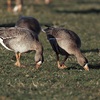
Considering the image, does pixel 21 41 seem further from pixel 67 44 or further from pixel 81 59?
pixel 81 59

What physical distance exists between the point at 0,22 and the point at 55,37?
481 inches

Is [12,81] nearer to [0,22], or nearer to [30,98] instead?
[30,98]

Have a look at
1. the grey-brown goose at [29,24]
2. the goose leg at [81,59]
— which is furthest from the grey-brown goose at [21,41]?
the grey-brown goose at [29,24]

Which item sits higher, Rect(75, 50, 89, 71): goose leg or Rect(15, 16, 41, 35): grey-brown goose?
Rect(75, 50, 89, 71): goose leg

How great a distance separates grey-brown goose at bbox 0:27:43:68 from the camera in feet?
39.1

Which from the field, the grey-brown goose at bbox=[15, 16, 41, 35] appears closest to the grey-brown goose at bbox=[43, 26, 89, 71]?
the field

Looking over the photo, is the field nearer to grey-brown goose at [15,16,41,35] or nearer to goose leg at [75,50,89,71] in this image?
goose leg at [75,50,89,71]

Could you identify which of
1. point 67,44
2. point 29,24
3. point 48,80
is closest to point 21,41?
point 67,44

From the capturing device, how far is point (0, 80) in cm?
1088

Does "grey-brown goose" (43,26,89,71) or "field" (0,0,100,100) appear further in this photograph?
"grey-brown goose" (43,26,89,71)

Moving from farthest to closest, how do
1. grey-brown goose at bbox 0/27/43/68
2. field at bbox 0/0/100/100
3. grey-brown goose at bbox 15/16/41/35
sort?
grey-brown goose at bbox 15/16/41/35 → grey-brown goose at bbox 0/27/43/68 → field at bbox 0/0/100/100

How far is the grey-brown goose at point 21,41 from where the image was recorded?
11.9 m

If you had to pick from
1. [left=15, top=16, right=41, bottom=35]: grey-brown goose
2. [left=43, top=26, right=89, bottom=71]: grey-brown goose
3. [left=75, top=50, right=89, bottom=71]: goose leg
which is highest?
[left=43, top=26, right=89, bottom=71]: grey-brown goose

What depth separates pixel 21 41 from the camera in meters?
12.0
